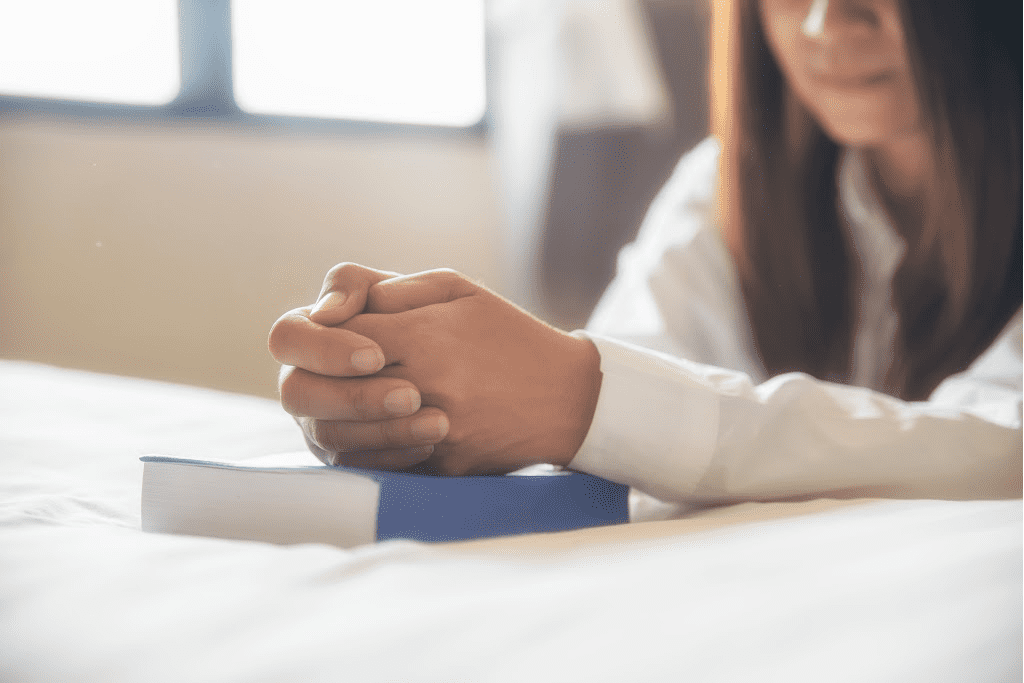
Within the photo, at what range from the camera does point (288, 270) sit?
314 mm

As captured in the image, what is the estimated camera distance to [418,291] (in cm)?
29

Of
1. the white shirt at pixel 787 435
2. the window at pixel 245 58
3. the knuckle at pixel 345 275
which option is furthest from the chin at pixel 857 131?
the knuckle at pixel 345 275

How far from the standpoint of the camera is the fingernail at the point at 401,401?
0.26 meters

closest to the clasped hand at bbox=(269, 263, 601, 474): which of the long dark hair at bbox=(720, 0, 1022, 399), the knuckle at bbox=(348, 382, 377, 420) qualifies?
the knuckle at bbox=(348, 382, 377, 420)

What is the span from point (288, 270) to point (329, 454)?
0.08 metres

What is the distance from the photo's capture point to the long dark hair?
0.48 metres

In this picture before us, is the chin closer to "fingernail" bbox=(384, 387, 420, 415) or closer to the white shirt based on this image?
the white shirt

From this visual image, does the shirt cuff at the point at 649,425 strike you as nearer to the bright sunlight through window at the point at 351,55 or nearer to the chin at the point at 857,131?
the bright sunlight through window at the point at 351,55

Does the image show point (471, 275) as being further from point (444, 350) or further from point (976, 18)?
point (976, 18)

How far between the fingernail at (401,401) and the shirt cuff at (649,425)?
0.08 meters

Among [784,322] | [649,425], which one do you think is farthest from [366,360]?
[784,322]

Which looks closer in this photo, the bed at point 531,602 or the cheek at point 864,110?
the bed at point 531,602

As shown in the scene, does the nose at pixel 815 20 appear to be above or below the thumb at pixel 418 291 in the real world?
above

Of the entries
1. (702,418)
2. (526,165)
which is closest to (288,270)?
(702,418)
